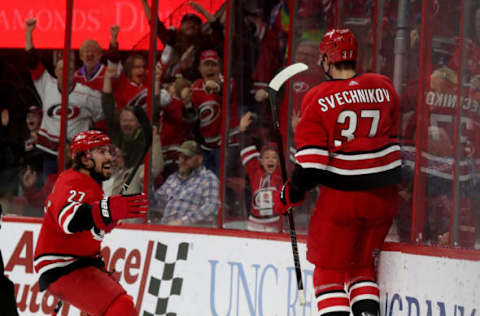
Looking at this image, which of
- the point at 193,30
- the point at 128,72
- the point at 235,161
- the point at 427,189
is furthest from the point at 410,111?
the point at 128,72

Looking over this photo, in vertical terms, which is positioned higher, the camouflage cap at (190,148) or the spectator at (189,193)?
the camouflage cap at (190,148)

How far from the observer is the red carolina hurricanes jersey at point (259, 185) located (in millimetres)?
5746

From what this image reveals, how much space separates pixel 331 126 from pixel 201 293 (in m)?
1.75

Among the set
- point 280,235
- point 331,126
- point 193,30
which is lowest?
point 280,235

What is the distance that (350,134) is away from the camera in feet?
14.0

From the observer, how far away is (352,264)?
4.38 meters

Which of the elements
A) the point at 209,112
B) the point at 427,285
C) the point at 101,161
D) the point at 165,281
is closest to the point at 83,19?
the point at 209,112

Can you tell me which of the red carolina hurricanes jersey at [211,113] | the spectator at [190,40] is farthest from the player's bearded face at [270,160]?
the spectator at [190,40]

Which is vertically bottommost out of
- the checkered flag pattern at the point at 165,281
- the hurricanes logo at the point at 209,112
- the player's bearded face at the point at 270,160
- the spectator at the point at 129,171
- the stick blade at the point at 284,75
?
the checkered flag pattern at the point at 165,281

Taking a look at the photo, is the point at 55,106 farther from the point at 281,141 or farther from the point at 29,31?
the point at 281,141

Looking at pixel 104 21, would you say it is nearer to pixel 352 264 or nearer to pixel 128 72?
pixel 128 72

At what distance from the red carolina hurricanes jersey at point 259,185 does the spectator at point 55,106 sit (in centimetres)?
127

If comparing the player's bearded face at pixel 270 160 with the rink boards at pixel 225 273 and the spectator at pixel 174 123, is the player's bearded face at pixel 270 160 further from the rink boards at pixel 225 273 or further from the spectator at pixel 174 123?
the spectator at pixel 174 123

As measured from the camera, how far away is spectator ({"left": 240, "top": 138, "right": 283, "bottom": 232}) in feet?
18.8
